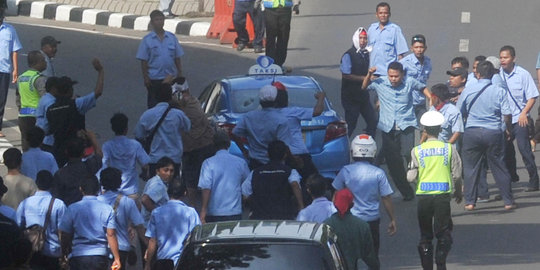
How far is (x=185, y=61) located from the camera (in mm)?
23750

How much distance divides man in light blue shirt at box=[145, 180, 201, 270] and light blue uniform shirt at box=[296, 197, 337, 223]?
85cm

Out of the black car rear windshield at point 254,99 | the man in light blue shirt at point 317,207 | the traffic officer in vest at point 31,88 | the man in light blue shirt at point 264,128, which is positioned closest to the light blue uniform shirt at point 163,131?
the man in light blue shirt at point 264,128

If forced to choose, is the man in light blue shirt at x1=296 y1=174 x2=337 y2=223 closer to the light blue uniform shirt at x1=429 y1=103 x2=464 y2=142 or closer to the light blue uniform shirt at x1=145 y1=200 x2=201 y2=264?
the light blue uniform shirt at x1=145 y1=200 x2=201 y2=264

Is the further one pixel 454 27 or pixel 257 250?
pixel 454 27

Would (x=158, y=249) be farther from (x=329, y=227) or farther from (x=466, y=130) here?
(x=466, y=130)

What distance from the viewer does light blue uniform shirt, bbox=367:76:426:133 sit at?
15016 mm

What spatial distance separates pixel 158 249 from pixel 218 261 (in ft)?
5.87

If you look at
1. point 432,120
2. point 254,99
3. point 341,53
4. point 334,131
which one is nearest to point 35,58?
point 254,99

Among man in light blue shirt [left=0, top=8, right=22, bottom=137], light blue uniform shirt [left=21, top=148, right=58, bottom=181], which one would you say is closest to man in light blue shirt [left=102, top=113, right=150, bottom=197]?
light blue uniform shirt [left=21, top=148, right=58, bottom=181]

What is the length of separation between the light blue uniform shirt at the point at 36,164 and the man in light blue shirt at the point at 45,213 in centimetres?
111

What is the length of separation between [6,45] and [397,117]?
17.5ft

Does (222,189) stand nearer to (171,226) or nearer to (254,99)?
(171,226)

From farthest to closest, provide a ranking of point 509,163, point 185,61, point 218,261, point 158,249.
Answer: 1. point 185,61
2. point 509,163
3. point 158,249
4. point 218,261

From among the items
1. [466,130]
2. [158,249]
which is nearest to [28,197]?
[158,249]
